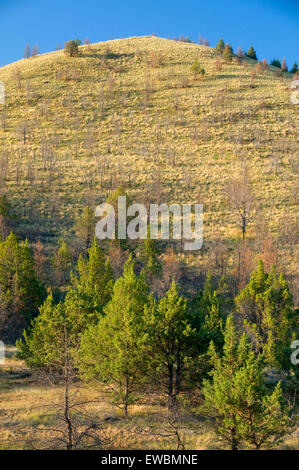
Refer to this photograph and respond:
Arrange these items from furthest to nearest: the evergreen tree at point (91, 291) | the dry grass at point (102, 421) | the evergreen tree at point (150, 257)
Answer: the evergreen tree at point (150, 257) → the evergreen tree at point (91, 291) → the dry grass at point (102, 421)

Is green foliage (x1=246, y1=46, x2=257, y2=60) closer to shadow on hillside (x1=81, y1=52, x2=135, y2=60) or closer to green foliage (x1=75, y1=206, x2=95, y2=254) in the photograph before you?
shadow on hillside (x1=81, y1=52, x2=135, y2=60)

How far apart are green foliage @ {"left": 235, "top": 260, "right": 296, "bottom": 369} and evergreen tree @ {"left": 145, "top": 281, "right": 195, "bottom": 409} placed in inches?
370

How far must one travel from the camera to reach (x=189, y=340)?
1703cm

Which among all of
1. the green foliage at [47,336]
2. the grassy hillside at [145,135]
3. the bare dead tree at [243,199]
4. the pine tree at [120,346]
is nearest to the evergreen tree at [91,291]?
the green foliage at [47,336]

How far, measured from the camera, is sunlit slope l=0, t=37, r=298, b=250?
56656 mm

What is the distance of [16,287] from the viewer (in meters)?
29.2

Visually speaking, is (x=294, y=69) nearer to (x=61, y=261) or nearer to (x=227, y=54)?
(x=227, y=54)

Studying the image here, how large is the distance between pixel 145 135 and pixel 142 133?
113 centimetres

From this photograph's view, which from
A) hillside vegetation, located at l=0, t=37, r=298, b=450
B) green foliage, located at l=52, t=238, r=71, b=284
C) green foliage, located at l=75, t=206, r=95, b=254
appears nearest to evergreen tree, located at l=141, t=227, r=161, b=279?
hillside vegetation, located at l=0, t=37, r=298, b=450

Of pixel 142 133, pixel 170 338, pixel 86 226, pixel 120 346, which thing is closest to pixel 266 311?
pixel 170 338

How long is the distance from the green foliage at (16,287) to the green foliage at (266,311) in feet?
55.1

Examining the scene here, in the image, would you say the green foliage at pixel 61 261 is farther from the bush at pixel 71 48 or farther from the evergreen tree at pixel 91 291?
the bush at pixel 71 48

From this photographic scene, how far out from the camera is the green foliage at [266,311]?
2503cm
